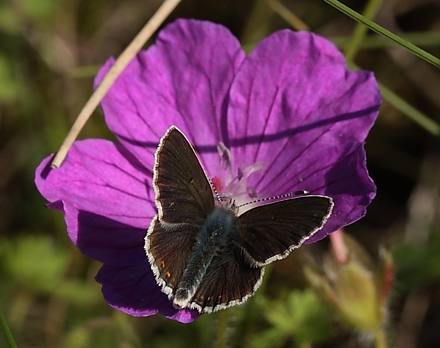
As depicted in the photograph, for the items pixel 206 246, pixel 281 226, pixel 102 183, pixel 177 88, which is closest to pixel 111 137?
pixel 177 88

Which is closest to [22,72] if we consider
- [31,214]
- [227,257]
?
[31,214]

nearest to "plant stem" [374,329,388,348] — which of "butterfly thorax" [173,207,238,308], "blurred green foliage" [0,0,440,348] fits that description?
"blurred green foliage" [0,0,440,348]

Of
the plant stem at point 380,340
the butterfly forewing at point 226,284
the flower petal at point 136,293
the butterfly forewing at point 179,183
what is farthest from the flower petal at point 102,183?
the plant stem at point 380,340

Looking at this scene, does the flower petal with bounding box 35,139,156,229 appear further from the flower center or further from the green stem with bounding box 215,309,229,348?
the green stem with bounding box 215,309,229,348

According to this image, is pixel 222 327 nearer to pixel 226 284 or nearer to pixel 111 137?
pixel 226 284

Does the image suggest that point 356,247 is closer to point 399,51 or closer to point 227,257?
point 227,257

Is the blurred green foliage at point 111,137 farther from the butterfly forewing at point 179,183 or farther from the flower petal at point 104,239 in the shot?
the butterfly forewing at point 179,183
